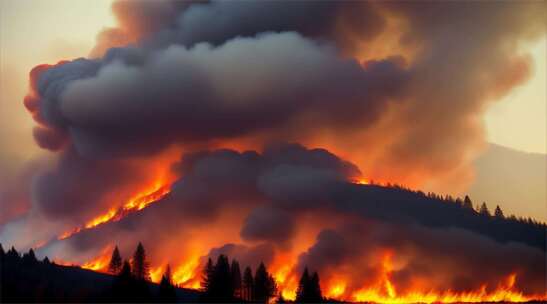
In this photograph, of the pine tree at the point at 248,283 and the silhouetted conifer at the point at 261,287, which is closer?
the silhouetted conifer at the point at 261,287

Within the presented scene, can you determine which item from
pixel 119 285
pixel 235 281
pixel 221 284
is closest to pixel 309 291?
pixel 235 281

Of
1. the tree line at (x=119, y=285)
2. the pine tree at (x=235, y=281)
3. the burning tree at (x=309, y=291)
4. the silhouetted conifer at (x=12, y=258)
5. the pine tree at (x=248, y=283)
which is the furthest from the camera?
the pine tree at (x=248, y=283)

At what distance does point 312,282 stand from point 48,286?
51644mm

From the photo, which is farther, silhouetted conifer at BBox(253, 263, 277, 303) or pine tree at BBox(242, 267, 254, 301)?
pine tree at BBox(242, 267, 254, 301)

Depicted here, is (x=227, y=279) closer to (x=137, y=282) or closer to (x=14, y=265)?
(x=137, y=282)

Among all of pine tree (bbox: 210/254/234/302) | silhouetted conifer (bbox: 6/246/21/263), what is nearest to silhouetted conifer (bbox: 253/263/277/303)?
pine tree (bbox: 210/254/234/302)

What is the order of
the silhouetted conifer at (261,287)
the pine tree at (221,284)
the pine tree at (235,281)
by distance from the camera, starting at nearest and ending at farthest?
the pine tree at (221,284) < the pine tree at (235,281) < the silhouetted conifer at (261,287)

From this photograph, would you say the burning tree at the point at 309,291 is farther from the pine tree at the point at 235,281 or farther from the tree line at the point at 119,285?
the pine tree at the point at 235,281

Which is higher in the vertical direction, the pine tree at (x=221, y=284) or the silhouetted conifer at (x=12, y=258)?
the silhouetted conifer at (x=12, y=258)

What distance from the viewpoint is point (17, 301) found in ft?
353

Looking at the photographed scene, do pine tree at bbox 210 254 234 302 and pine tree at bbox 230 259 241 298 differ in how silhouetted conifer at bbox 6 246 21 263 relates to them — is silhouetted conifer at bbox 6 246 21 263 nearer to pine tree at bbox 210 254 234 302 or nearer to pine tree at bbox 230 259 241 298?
pine tree at bbox 210 254 234 302

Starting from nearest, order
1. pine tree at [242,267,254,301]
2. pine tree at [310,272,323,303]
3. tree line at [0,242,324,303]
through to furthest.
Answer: tree line at [0,242,324,303] → pine tree at [310,272,323,303] → pine tree at [242,267,254,301]

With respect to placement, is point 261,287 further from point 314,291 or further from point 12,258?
point 12,258

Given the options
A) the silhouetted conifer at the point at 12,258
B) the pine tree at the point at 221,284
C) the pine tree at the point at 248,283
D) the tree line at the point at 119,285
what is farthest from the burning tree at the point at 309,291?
the silhouetted conifer at the point at 12,258
